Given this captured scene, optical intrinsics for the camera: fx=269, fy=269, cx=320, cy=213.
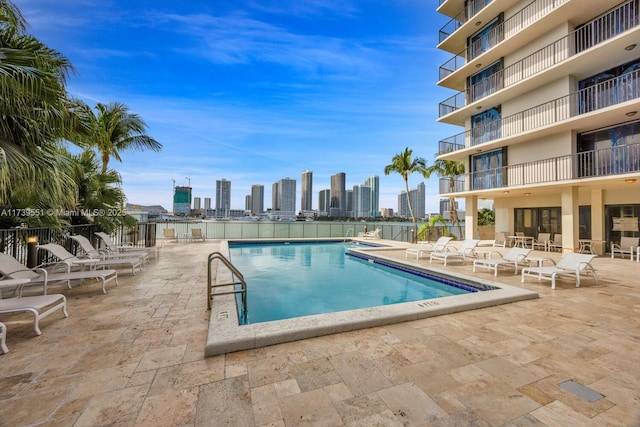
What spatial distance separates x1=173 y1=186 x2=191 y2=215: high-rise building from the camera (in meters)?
27.8

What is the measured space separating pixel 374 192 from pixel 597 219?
43.3 metres

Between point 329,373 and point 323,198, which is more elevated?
point 323,198

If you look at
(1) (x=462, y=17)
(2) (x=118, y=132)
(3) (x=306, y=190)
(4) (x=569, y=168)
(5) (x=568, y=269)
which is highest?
(1) (x=462, y=17)

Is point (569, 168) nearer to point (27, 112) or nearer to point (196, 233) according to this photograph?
point (27, 112)

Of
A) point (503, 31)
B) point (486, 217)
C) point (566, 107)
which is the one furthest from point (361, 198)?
point (566, 107)

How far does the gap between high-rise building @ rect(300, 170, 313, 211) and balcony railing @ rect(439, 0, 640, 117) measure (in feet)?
151

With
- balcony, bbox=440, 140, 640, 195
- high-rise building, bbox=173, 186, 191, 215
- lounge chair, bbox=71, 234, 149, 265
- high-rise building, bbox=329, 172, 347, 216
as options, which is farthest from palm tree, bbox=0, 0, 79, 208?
high-rise building, bbox=329, 172, 347, 216

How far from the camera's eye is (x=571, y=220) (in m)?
10.9

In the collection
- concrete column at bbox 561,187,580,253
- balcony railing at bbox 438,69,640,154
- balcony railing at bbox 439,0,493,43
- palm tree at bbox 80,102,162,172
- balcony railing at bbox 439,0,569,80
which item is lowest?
concrete column at bbox 561,187,580,253

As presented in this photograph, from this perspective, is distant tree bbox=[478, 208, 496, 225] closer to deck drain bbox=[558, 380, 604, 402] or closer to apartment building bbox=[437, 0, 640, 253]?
apartment building bbox=[437, 0, 640, 253]

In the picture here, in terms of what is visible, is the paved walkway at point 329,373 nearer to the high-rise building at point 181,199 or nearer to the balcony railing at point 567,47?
the balcony railing at point 567,47

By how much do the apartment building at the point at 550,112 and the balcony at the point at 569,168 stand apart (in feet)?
0.13

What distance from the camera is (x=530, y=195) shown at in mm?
14945

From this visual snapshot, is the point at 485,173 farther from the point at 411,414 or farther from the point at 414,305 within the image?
Result: the point at 411,414
